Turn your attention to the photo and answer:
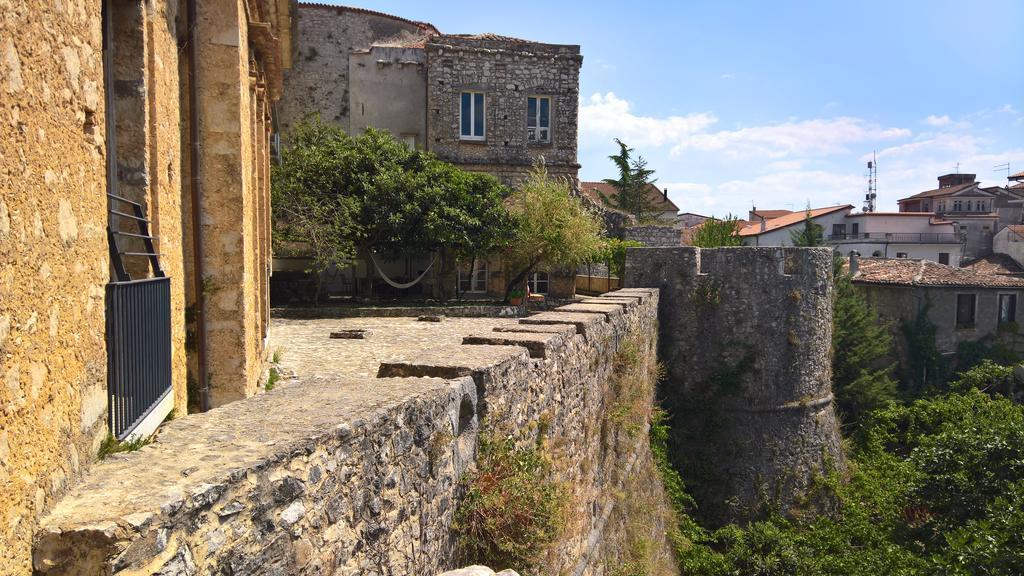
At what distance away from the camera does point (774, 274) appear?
41.7ft

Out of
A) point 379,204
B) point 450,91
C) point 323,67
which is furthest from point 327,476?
point 323,67

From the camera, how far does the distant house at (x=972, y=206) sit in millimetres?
42312

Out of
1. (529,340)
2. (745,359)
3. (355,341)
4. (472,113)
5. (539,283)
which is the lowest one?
(745,359)

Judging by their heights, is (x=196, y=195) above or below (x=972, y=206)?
below

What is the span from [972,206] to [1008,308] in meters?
26.8

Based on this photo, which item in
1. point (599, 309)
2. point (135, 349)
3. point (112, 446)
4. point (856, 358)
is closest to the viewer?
point (112, 446)

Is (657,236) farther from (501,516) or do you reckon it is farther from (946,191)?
(946,191)

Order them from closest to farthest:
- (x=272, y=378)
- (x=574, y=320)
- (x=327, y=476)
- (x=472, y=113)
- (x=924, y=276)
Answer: (x=327, y=476), (x=574, y=320), (x=272, y=378), (x=472, y=113), (x=924, y=276)

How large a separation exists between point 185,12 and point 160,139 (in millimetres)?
1651

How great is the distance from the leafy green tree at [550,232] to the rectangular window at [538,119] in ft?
19.0

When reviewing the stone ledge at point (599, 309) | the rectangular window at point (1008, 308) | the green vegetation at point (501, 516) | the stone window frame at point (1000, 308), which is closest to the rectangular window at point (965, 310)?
the stone window frame at point (1000, 308)

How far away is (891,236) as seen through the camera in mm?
38906

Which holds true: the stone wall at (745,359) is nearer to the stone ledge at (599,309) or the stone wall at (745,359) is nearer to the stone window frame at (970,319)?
the stone ledge at (599,309)

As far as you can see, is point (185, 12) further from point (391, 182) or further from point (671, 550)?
point (391, 182)
